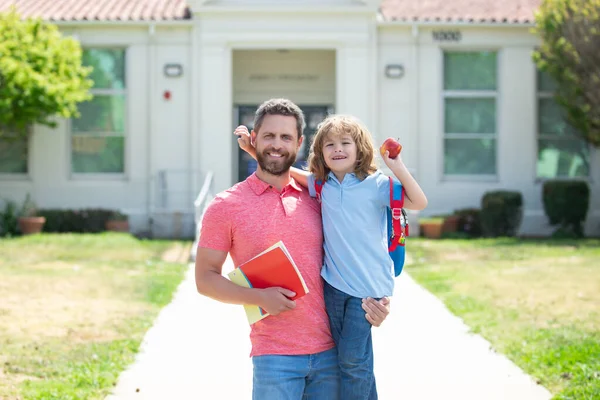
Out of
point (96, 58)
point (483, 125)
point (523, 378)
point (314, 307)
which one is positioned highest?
point (96, 58)

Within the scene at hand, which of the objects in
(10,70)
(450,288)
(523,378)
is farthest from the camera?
(10,70)

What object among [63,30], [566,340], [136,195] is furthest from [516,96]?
[566,340]

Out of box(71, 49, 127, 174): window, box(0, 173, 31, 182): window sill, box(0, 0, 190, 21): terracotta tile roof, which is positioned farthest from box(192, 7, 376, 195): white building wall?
box(0, 173, 31, 182): window sill

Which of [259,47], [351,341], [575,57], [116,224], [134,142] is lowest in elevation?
[116,224]

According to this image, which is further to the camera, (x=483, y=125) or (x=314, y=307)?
(x=483, y=125)

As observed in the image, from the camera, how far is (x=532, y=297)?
8.73 m

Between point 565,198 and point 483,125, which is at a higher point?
point 483,125

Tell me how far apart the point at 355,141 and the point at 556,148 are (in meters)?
14.2

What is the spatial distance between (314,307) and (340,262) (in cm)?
21

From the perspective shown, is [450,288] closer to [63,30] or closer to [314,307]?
[314,307]

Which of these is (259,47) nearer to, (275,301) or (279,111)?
(279,111)

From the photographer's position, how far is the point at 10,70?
13969 mm

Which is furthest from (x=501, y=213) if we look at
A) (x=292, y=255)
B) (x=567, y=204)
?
(x=292, y=255)

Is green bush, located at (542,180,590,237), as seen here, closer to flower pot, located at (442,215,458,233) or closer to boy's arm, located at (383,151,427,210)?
flower pot, located at (442,215,458,233)
